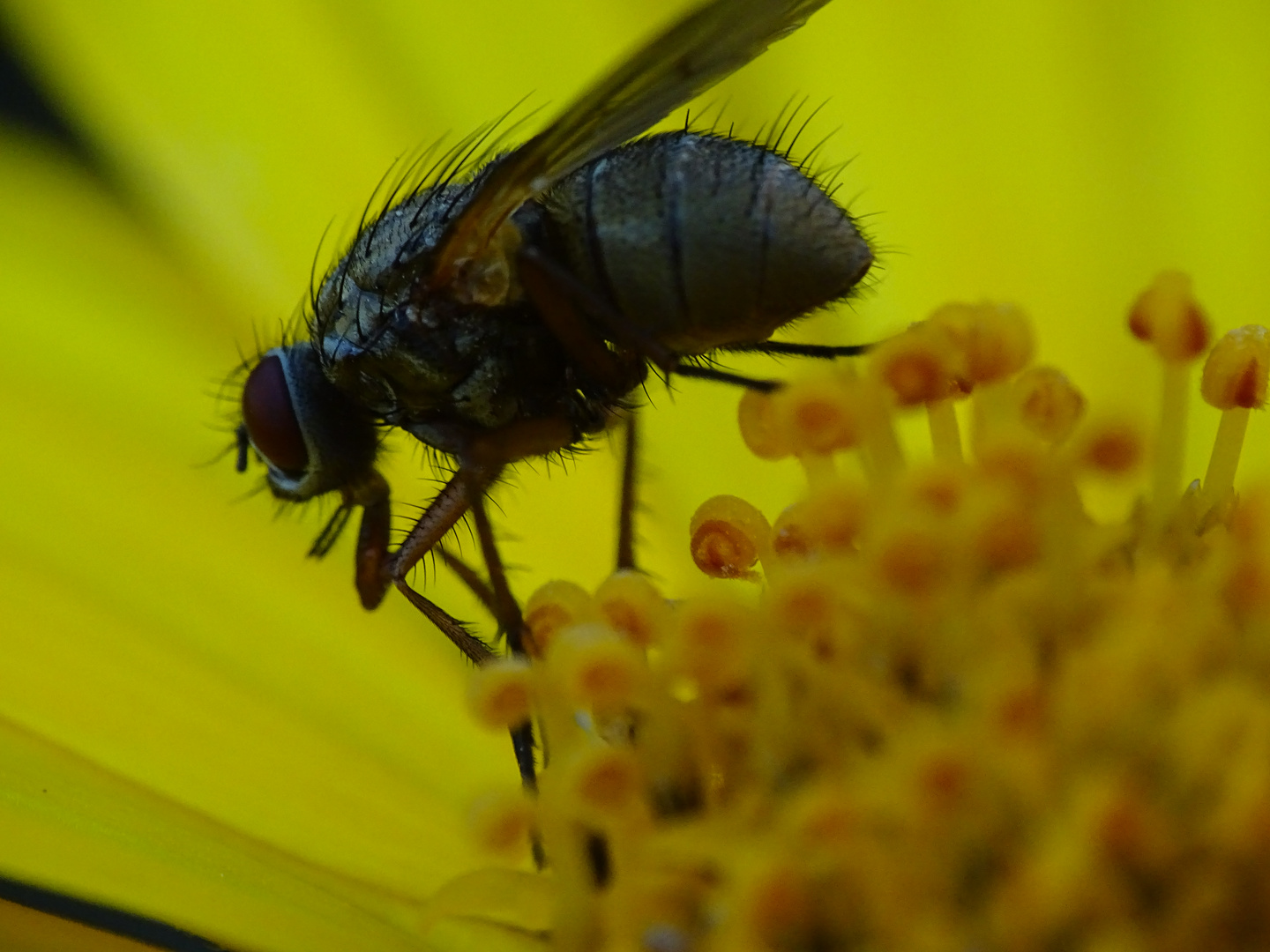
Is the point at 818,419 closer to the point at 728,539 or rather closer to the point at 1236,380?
the point at 728,539

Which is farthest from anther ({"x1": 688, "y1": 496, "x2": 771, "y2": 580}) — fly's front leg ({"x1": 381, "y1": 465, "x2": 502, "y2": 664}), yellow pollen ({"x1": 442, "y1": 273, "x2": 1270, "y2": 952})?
fly's front leg ({"x1": 381, "y1": 465, "x2": 502, "y2": 664})

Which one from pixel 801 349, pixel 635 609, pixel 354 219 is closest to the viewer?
pixel 635 609

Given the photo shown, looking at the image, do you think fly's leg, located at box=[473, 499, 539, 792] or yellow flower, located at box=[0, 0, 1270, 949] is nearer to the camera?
fly's leg, located at box=[473, 499, 539, 792]

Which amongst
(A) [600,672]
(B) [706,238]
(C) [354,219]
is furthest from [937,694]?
(C) [354,219]

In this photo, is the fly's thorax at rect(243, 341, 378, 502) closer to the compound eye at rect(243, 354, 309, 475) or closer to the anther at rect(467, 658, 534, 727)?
the compound eye at rect(243, 354, 309, 475)

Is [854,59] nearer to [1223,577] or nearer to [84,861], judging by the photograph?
[1223,577]
